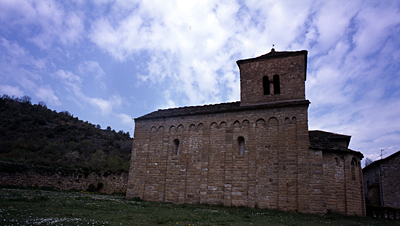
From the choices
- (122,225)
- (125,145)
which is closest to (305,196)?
(122,225)

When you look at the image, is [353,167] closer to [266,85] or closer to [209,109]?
[266,85]

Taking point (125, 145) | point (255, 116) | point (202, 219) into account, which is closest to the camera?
point (202, 219)

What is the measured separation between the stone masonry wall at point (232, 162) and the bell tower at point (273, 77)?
73.9 inches

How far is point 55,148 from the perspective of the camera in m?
39.1

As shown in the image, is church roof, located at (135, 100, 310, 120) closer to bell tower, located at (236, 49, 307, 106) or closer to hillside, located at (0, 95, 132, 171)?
bell tower, located at (236, 49, 307, 106)

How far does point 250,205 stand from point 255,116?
19.1 ft

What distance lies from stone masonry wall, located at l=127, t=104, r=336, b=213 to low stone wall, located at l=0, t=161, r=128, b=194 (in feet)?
21.0

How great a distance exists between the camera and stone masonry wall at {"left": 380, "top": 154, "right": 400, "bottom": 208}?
21116 mm

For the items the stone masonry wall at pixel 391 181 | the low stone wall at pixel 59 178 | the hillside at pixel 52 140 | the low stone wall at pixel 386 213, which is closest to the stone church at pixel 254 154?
the low stone wall at pixel 386 213

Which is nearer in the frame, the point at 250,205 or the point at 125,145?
the point at 250,205

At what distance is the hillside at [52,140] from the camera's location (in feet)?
119

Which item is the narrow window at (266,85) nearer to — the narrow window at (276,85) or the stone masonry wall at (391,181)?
the narrow window at (276,85)

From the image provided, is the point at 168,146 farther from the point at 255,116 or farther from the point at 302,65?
the point at 302,65

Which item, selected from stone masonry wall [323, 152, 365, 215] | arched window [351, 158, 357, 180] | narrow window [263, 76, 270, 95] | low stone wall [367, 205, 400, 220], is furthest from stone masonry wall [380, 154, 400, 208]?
narrow window [263, 76, 270, 95]
